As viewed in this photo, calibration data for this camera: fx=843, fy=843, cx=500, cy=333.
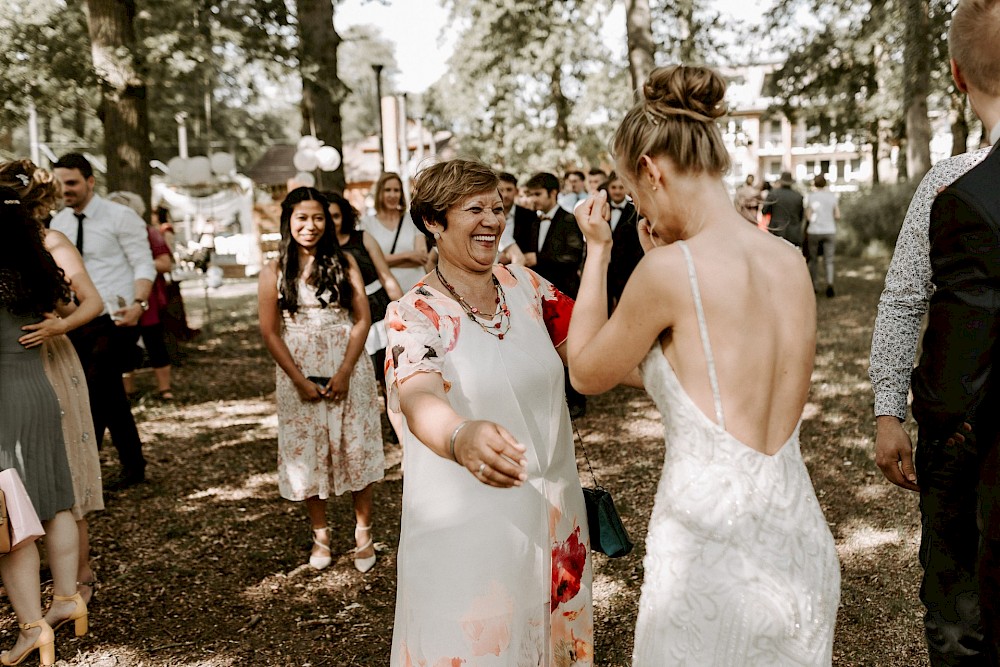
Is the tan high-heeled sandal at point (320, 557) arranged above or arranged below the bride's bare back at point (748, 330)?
below

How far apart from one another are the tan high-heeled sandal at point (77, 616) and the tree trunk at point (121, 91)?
811cm

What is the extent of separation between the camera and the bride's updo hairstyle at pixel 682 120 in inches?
74.3

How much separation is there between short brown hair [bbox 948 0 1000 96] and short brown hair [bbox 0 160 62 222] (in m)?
3.78

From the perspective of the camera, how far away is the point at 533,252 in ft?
26.8

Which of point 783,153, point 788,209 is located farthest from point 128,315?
point 783,153

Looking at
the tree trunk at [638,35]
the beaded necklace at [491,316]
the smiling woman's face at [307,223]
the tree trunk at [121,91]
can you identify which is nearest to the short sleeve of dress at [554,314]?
the beaded necklace at [491,316]

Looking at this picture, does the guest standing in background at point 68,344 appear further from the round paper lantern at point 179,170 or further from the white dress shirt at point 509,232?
the round paper lantern at point 179,170

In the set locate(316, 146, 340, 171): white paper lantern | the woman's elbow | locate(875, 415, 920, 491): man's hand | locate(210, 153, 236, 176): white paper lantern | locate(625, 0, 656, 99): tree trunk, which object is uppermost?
locate(625, 0, 656, 99): tree trunk

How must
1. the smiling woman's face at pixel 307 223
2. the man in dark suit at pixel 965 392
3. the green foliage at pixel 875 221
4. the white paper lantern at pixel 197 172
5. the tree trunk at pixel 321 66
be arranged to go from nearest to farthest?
the man in dark suit at pixel 965 392 < the smiling woman's face at pixel 307 223 < the tree trunk at pixel 321 66 < the white paper lantern at pixel 197 172 < the green foliage at pixel 875 221

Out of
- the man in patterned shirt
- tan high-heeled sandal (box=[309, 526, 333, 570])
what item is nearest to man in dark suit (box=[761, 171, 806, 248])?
tan high-heeled sandal (box=[309, 526, 333, 570])

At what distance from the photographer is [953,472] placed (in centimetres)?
200

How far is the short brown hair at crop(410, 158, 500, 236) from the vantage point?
8.95 feet

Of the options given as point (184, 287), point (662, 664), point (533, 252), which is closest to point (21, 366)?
point (662, 664)

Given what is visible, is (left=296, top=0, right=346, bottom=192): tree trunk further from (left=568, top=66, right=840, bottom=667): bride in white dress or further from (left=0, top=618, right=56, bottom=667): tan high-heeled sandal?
(left=568, top=66, right=840, bottom=667): bride in white dress
